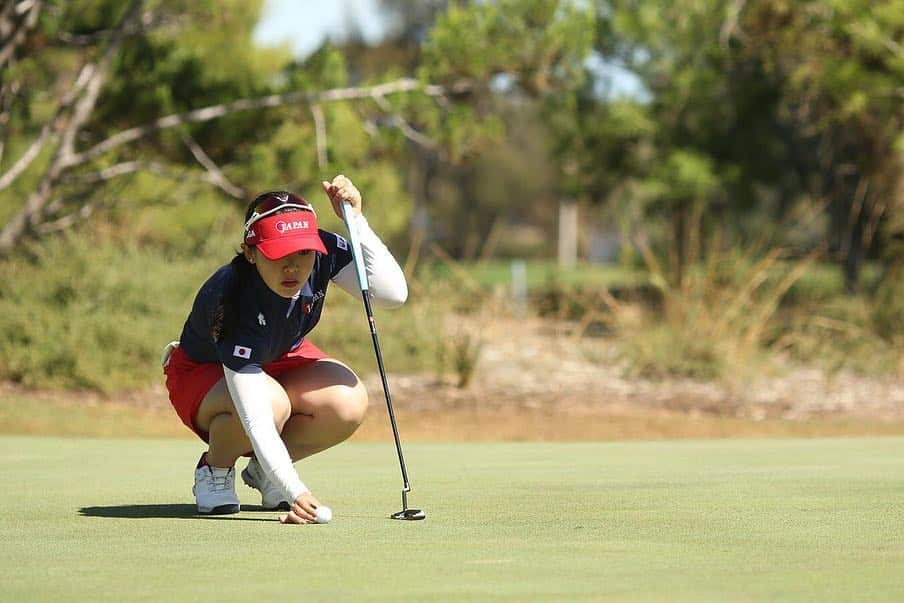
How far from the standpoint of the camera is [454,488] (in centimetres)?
705

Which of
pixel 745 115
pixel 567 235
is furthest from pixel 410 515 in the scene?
pixel 567 235

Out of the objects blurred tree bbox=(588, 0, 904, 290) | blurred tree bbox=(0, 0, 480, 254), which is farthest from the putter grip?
blurred tree bbox=(588, 0, 904, 290)

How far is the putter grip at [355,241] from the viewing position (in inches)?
239

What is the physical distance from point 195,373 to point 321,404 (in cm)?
54

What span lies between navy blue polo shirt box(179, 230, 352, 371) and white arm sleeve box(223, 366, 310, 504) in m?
0.05

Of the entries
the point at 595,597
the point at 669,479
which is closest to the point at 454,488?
the point at 669,479

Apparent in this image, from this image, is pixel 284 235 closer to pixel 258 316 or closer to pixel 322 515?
pixel 258 316

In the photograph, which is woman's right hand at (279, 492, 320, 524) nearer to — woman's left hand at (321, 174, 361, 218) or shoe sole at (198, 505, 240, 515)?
shoe sole at (198, 505, 240, 515)

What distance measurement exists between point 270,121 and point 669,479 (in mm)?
10930

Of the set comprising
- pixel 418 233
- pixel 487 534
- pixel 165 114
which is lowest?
pixel 487 534

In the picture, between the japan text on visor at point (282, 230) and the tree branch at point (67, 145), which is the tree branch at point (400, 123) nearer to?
the tree branch at point (67, 145)

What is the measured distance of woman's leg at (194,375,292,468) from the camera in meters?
6.21

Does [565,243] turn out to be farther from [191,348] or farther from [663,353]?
[191,348]

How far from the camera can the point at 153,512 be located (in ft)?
20.8
